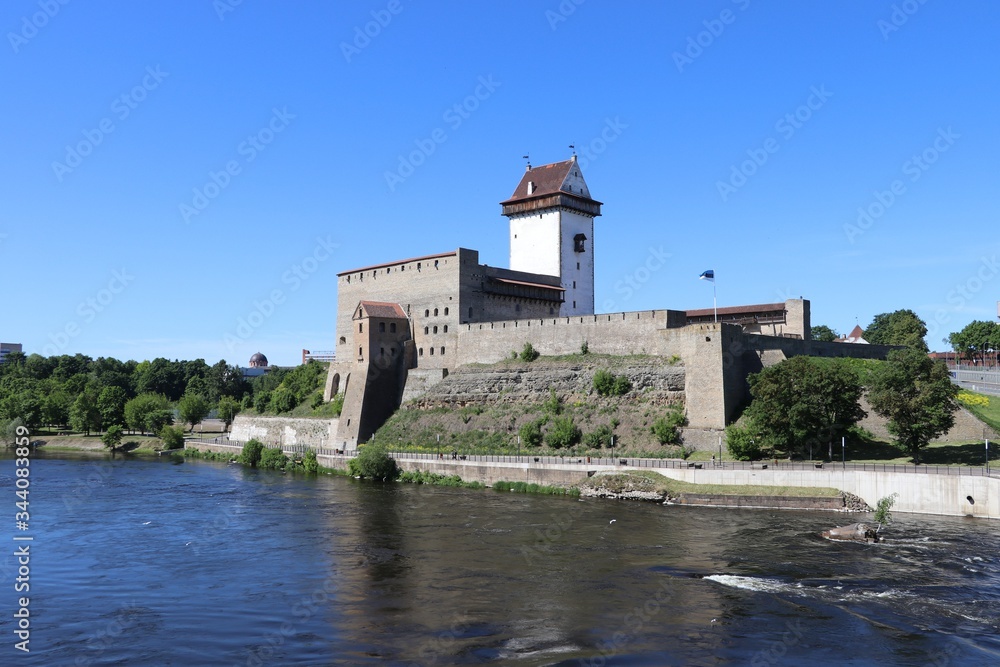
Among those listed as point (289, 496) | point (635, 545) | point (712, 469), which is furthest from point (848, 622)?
point (289, 496)

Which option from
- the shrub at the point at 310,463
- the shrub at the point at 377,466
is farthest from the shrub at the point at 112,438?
the shrub at the point at 377,466

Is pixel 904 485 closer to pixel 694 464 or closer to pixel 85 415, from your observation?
pixel 694 464

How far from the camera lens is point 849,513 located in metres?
33.4

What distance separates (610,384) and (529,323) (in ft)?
31.4

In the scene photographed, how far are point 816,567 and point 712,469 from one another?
13382mm

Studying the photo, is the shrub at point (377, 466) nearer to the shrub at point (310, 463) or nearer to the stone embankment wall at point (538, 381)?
the shrub at point (310, 463)

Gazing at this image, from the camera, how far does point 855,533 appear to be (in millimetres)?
28188

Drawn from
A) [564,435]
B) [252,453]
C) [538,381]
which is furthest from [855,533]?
[252,453]

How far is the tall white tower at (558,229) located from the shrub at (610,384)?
53.2 feet

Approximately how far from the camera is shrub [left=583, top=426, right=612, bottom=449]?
148 feet

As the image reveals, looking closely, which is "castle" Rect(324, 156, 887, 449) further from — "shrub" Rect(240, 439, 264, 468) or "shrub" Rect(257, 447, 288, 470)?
"shrub" Rect(240, 439, 264, 468)

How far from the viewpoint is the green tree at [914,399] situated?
3653 centimetres

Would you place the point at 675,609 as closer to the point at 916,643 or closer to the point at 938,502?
the point at 916,643

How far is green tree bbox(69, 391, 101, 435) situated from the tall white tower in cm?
4509
